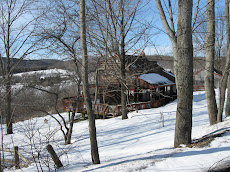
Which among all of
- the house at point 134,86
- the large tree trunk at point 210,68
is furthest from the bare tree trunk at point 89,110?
the house at point 134,86

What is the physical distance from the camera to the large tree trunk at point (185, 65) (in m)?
4.20

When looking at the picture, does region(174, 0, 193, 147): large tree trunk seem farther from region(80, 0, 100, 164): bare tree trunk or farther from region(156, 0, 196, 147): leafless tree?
region(80, 0, 100, 164): bare tree trunk

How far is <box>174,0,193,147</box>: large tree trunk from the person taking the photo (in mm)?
4203

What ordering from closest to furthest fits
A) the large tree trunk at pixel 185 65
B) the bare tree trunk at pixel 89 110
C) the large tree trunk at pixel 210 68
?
the large tree trunk at pixel 185 65, the bare tree trunk at pixel 89 110, the large tree trunk at pixel 210 68

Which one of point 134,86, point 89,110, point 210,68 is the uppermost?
point 210,68

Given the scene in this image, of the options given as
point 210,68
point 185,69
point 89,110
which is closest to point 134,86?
point 210,68

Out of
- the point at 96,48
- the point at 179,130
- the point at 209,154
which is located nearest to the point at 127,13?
the point at 96,48

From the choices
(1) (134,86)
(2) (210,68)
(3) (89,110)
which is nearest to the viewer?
(3) (89,110)

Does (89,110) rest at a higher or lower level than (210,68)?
lower

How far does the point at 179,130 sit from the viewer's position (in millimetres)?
4352

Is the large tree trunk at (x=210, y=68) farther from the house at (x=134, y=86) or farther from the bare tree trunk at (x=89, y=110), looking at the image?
the house at (x=134, y=86)

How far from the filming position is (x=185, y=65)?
420cm

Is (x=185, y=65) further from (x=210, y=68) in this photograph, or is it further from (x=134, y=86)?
(x=134, y=86)

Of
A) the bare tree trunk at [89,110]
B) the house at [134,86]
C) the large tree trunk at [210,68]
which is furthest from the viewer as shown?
the house at [134,86]
